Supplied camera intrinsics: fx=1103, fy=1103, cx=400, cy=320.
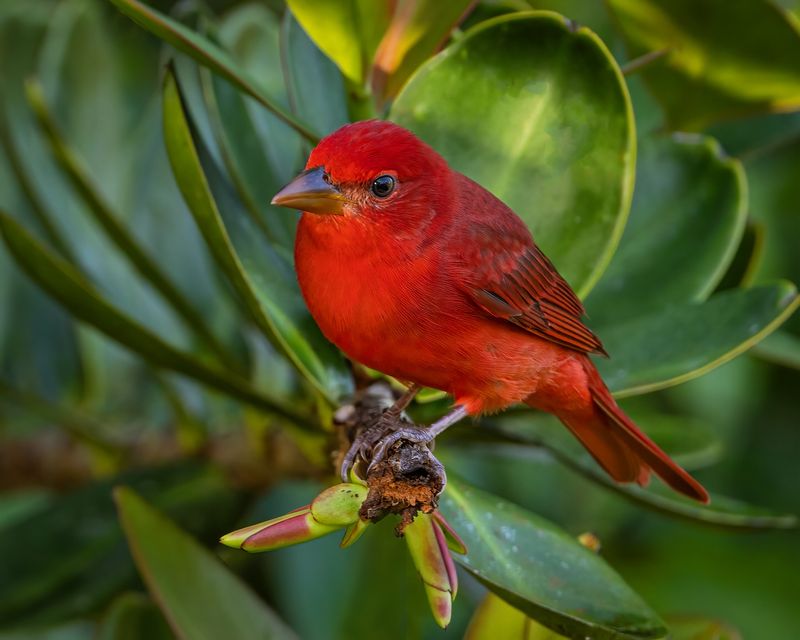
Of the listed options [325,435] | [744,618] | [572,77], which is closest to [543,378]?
[325,435]

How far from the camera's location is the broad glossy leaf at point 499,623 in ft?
4.72

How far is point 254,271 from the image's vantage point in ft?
4.94

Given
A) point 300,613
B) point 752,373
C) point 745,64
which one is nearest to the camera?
point 745,64

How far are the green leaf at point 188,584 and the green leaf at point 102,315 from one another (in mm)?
198

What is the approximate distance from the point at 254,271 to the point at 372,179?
230 mm

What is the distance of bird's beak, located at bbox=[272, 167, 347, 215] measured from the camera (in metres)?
1.48

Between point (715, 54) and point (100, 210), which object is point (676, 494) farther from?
point (100, 210)

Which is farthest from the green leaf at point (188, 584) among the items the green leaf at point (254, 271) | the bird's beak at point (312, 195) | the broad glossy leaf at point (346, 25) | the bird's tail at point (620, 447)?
the broad glossy leaf at point (346, 25)

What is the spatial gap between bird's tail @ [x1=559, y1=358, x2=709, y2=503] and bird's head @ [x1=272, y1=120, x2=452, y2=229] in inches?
15.9

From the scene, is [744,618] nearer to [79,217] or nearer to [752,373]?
[752,373]

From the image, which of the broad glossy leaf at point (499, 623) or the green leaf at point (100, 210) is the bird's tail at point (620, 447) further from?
the green leaf at point (100, 210)

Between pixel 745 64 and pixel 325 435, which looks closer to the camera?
pixel 325 435

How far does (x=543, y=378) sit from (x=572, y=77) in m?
0.50

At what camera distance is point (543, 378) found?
5.77 ft
